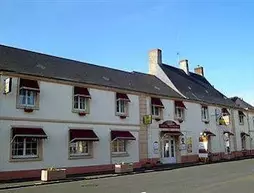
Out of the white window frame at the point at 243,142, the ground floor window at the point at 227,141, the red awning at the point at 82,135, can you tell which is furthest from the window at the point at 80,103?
the white window frame at the point at 243,142

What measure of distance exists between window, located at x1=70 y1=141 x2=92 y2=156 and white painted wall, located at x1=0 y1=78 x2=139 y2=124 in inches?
63.0

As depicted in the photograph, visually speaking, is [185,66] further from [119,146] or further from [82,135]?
[82,135]

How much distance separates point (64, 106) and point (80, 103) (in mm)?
1465

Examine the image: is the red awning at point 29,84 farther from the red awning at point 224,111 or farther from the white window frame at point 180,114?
the red awning at point 224,111

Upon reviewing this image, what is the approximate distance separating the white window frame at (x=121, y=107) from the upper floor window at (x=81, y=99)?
2.96m

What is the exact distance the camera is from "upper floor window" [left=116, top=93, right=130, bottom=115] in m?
25.2

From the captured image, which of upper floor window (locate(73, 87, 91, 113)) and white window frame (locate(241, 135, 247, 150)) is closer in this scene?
upper floor window (locate(73, 87, 91, 113))

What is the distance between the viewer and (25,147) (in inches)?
778

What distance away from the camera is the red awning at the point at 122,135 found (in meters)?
23.9

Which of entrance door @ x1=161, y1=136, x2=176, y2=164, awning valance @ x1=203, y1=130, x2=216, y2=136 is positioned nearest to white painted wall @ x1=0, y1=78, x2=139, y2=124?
entrance door @ x1=161, y1=136, x2=176, y2=164

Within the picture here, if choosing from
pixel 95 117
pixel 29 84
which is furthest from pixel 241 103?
pixel 29 84

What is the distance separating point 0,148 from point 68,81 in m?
6.20

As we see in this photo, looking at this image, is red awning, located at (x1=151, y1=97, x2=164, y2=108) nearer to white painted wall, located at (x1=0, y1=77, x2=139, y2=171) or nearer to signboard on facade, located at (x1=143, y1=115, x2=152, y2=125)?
signboard on facade, located at (x1=143, y1=115, x2=152, y2=125)

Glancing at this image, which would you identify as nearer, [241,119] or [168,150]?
[168,150]
